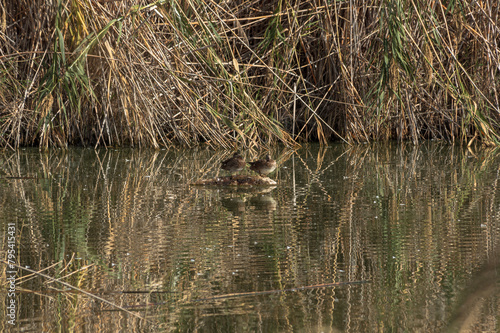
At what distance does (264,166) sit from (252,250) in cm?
232

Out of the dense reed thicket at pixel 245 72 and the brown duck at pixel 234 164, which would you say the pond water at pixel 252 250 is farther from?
the dense reed thicket at pixel 245 72

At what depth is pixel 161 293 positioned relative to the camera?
113 inches

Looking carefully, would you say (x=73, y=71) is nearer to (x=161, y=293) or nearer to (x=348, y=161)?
(x=348, y=161)

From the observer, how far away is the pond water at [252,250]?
2629 millimetres

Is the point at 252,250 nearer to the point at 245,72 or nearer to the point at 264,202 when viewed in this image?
the point at 264,202

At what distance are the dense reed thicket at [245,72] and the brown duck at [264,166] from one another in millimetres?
1112

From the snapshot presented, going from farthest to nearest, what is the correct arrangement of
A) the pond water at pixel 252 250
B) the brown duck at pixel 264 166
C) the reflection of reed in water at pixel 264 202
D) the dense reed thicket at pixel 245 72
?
1. the dense reed thicket at pixel 245 72
2. the brown duck at pixel 264 166
3. the reflection of reed in water at pixel 264 202
4. the pond water at pixel 252 250

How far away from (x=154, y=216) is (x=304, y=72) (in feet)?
15.6

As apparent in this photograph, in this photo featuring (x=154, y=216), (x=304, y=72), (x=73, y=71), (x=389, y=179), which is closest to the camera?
(x=154, y=216)

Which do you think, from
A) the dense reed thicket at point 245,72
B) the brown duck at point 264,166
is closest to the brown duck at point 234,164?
the brown duck at point 264,166

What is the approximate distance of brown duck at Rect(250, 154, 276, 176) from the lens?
578cm

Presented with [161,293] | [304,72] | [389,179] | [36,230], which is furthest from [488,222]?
[304,72]

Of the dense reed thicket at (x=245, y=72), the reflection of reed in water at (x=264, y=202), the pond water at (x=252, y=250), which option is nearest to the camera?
the pond water at (x=252, y=250)

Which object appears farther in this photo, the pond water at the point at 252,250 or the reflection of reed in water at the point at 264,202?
the reflection of reed in water at the point at 264,202
